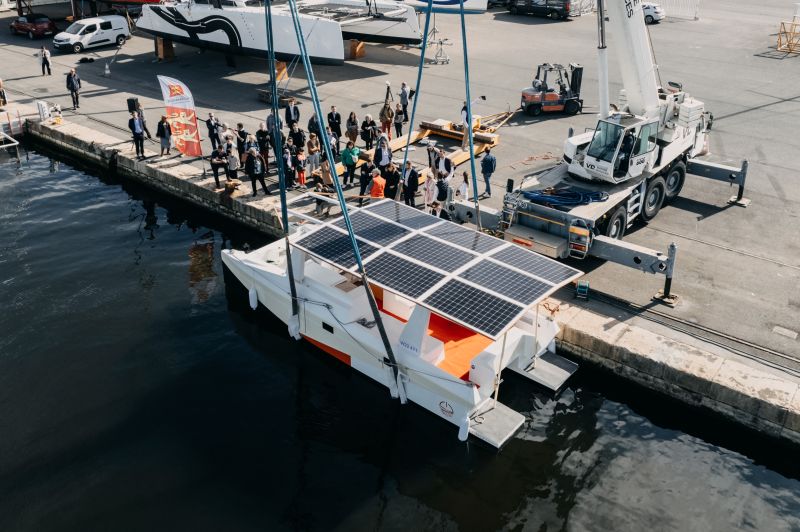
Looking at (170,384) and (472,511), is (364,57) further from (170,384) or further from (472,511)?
(472,511)

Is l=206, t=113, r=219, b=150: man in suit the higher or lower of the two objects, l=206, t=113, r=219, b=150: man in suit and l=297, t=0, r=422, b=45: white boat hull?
the lower

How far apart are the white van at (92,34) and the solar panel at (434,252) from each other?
102 ft

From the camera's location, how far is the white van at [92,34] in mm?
37438

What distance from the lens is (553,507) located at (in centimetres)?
1213

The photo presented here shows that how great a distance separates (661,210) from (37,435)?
697 inches

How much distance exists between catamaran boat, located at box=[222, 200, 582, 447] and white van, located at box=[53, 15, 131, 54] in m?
27.7

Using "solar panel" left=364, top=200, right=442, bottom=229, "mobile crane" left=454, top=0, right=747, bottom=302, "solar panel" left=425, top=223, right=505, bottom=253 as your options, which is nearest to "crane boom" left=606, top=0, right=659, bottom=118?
"mobile crane" left=454, top=0, right=747, bottom=302

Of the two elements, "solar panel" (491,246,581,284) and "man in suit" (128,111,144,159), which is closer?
"solar panel" (491,246,581,284)

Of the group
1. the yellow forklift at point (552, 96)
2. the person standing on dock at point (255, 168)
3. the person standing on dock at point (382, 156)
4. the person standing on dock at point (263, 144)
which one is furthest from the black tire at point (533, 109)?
the person standing on dock at point (255, 168)

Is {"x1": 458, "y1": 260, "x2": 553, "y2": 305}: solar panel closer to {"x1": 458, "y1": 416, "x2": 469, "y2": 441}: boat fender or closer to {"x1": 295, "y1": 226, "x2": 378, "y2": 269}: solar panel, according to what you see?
{"x1": 295, "y1": 226, "x2": 378, "y2": 269}: solar panel

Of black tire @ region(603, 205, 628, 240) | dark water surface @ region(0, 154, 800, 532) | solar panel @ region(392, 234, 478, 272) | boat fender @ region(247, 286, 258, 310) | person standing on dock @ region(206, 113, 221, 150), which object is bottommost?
dark water surface @ region(0, 154, 800, 532)

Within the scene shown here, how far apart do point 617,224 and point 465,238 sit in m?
5.78

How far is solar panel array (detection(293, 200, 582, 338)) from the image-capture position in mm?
12719

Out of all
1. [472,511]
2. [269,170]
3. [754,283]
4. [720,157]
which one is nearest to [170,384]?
[472,511]
